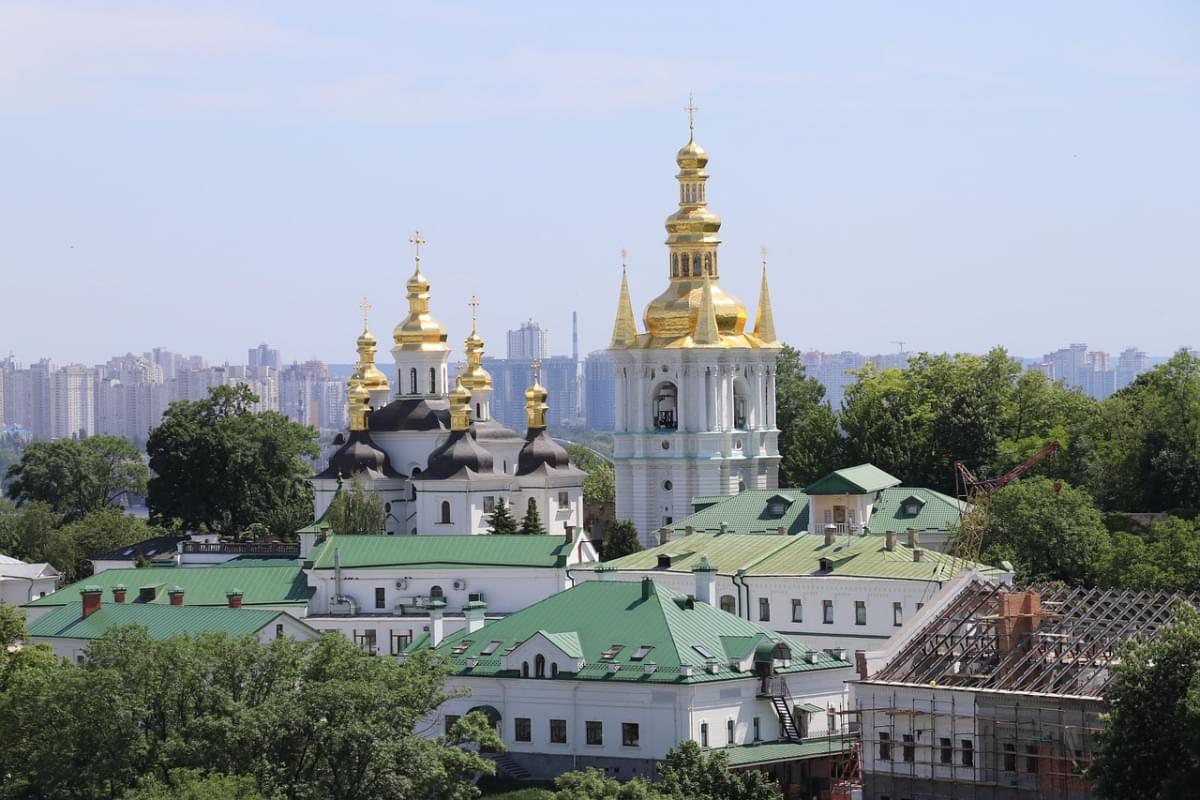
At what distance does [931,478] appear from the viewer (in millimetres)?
107000

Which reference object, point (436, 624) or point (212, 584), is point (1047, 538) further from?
point (212, 584)

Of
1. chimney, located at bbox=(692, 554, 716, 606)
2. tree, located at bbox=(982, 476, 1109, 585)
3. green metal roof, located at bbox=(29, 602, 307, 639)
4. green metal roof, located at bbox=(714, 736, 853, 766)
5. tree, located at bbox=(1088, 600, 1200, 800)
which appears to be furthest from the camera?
tree, located at bbox=(982, 476, 1109, 585)

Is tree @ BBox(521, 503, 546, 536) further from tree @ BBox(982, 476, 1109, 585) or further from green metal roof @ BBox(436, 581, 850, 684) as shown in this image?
green metal roof @ BBox(436, 581, 850, 684)

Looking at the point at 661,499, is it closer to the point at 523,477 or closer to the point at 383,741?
the point at 523,477

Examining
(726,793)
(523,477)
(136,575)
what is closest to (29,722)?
(726,793)

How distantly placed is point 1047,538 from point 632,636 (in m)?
20.2

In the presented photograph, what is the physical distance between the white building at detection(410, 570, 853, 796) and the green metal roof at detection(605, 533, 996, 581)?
7.74m

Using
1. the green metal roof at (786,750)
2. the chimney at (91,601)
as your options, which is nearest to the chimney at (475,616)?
the green metal roof at (786,750)

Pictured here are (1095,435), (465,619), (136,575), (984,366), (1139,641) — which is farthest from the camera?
(984,366)

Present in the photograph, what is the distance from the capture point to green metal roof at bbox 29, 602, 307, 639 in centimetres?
7775

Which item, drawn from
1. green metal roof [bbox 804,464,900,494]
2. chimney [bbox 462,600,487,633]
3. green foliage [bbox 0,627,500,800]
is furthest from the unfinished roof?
green metal roof [bbox 804,464,900,494]

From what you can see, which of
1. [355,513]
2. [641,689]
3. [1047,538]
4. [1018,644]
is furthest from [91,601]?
[1018,644]

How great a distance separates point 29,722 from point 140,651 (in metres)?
3.22

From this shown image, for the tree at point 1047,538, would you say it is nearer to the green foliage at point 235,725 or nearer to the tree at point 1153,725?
the green foliage at point 235,725
